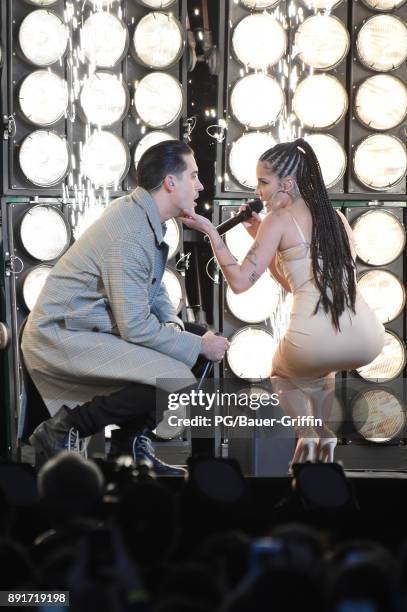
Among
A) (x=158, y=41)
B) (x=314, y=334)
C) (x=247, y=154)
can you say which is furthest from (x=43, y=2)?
(x=314, y=334)

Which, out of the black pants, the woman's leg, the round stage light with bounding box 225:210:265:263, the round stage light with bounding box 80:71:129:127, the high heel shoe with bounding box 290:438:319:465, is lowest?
the high heel shoe with bounding box 290:438:319:465

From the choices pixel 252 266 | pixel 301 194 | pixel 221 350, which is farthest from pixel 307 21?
pixel 221 350

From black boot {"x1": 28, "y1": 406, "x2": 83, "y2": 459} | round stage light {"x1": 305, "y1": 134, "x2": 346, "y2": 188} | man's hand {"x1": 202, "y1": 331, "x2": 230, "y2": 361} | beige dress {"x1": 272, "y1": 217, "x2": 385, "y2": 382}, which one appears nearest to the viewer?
black boot {"x1": 28, "y1": 406, "x2": 83, "y2": 459}

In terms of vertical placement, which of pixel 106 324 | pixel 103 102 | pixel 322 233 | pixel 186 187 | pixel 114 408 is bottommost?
pixel 114 408

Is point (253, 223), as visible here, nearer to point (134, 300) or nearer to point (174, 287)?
point (174, 287)

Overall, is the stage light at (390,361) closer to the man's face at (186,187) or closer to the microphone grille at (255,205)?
the microphone grille at (255,205)

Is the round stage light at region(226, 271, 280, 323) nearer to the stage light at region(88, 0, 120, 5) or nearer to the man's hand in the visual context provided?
the man's hand

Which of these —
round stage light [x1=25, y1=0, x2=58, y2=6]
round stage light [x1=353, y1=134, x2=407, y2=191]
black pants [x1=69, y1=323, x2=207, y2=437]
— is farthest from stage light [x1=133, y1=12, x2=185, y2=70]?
black pants [x1=69, y1=323, x2=207, y2=437]

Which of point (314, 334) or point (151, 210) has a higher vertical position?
point (151, 210)

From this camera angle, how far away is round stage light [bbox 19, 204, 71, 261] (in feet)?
13.2

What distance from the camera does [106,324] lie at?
3.15 metres

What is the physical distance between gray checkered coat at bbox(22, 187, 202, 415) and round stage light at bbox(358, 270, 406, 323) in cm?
131

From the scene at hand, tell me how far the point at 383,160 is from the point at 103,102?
1.22 metres

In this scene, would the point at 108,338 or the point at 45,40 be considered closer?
the point at 108,338
